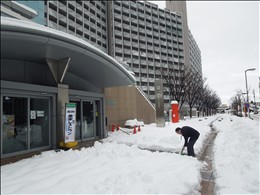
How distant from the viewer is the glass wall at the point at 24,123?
7.44 meters

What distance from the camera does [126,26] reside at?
2729 inches

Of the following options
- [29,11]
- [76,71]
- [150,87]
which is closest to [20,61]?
[76,71]

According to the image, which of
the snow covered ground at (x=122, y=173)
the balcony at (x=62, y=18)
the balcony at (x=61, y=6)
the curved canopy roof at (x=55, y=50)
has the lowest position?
the snow covered ground at (x=122, y=173)

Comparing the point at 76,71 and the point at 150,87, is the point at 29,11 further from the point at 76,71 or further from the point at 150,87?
the point at 150,87

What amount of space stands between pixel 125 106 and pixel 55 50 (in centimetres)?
1029

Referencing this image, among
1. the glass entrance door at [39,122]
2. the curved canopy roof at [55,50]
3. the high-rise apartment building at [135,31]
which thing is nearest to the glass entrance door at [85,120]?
the curved canopy roof at [55,50]

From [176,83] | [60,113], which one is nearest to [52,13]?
[176,83]

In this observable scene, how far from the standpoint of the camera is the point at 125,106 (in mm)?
17438

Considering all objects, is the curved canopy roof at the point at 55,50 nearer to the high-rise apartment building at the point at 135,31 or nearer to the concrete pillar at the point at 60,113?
the concrete pillar at the point at 60,113

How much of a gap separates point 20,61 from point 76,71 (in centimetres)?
299

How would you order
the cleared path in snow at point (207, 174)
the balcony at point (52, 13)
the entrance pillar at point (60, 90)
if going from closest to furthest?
1. the cleared path in snow at point (207, 174)
2. the entrance pillar at point (60, 90)
3. the balcony at point (52, 13)

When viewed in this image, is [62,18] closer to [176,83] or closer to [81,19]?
[81,19]

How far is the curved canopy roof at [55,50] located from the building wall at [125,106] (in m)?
4.09

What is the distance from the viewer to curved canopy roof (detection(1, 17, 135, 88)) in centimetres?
614
